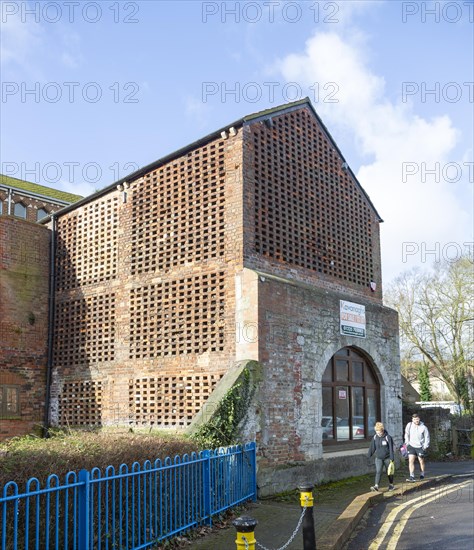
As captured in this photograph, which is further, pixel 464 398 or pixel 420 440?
pixel 464 398

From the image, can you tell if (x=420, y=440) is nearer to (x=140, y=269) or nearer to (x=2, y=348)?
(x=140, y=269)

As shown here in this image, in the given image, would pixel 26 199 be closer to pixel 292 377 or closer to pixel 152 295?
pixel 152 295

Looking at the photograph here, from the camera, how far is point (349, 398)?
53.8 ft

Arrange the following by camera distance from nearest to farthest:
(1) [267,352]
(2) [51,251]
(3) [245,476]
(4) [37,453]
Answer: (4) [37,453] → (3) [245,476] → (1) [267,352] → (2) [51,251]

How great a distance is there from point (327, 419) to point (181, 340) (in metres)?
4.30

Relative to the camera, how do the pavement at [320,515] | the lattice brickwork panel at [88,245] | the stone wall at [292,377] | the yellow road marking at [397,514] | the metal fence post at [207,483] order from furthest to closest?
the lattice brickwork panel at [88,245]
the stone wall at [292,377]
the metal fence post at [207,483]
the yellow road marking at [397,514]
the pavement at [320,515]

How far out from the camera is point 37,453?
6793mm

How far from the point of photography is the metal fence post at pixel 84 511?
627 cm

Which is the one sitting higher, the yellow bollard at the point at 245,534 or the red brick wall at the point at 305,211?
the red brick wall at the point at 305,211

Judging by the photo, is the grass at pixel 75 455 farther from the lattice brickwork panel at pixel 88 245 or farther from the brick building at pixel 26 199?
the brick building at pixel 26 199

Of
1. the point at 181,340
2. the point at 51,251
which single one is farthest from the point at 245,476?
the point at 51,251

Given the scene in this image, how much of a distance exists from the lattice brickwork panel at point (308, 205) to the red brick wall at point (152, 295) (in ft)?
3.41

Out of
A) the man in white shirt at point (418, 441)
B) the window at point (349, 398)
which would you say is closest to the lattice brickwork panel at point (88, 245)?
the window at point (349, 398)

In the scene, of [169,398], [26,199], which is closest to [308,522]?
[169,398]
